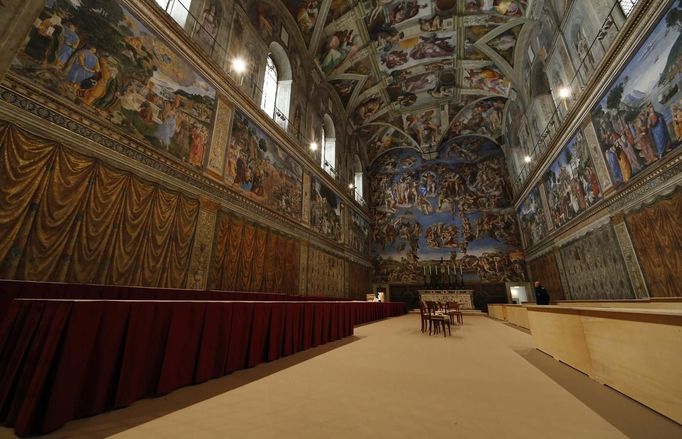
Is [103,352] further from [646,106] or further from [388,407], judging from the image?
[646,106]

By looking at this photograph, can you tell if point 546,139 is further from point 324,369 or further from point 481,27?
point 324,369

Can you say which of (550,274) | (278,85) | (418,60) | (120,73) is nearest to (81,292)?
(120,73)

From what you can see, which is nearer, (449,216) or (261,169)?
(261,169)

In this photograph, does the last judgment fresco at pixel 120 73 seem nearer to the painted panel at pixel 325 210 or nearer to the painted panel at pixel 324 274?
the painted panel at pixel 325 210

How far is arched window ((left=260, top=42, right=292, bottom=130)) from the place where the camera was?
35.1 feet

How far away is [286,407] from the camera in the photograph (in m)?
2.14

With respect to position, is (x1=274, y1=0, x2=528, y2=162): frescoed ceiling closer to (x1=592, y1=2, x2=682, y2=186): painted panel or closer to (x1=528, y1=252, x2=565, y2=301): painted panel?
(x1=592, y1=2, x2=682, y2=186): painted panel

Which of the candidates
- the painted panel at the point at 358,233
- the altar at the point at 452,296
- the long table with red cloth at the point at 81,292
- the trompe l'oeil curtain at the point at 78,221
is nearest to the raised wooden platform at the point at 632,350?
the long table with red cloth at the point at 81,292

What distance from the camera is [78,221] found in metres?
4.20

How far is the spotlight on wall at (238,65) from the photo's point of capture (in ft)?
27.0

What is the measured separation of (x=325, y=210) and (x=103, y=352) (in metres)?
11.6

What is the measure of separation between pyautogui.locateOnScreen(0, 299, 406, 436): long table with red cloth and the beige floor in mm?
149

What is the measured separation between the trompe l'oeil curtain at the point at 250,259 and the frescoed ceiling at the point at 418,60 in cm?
1000

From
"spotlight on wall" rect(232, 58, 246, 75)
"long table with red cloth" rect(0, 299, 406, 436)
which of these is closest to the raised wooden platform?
"long table with red cloth" rect(0, 299, 406, 436)
